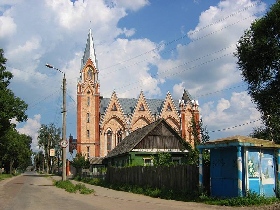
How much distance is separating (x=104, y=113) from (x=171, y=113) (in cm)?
1412

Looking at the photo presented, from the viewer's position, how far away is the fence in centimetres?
1848

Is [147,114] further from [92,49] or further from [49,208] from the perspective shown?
[49,208]

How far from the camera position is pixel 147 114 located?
7338cm

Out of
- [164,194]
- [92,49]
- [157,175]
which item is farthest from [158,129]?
[92,49]

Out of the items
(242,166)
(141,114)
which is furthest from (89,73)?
(242,166)

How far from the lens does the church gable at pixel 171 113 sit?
75.3 m

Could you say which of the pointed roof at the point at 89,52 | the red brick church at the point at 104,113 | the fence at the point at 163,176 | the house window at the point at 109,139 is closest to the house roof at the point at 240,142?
the fence at the point at 163,176

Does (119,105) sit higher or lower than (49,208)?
higher

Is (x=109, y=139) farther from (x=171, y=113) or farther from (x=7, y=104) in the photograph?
(x=7, y=104)

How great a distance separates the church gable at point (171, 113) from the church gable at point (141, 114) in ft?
11.4

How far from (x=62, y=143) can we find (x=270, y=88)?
1745 centimetres

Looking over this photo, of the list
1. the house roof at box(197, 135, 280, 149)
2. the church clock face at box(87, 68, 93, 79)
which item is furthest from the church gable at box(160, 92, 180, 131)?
the house roof at box(197, 135, 280, 149)

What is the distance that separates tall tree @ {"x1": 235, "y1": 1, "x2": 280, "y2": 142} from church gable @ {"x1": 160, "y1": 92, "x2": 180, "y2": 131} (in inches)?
1777

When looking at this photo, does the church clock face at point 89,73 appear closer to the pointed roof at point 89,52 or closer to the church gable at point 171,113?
the pointed roof at point 89,52
